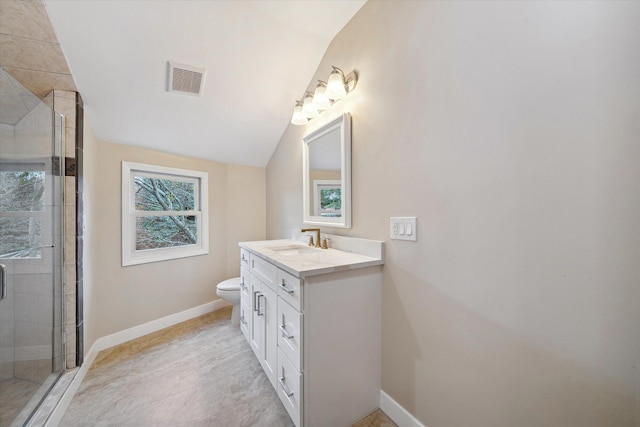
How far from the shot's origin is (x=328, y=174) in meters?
1.90

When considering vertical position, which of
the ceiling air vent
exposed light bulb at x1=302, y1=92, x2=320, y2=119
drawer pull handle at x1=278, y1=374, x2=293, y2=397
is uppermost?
the ceiling air vent

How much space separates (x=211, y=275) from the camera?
281 cm

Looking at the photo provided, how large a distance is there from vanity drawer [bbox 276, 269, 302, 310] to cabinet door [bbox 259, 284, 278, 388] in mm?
130

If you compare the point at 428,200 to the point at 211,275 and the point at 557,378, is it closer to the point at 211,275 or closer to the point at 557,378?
the point at 557,378

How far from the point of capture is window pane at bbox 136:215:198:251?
2.44 metres

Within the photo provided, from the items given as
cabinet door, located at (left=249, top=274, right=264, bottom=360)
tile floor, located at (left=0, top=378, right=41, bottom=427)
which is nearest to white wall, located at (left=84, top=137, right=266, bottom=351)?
tile floor, located at (left=0, top=378, right=41, bottom=427)

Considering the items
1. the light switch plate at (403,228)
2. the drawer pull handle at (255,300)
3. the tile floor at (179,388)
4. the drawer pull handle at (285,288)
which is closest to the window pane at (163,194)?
the tile floor at (179,388)

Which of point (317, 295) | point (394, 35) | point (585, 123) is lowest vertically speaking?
point (317, 295)

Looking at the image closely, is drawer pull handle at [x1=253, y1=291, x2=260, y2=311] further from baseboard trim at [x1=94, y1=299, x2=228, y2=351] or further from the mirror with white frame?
baseboard trim at [x1=94, y1=299, x2=228, y2=351]

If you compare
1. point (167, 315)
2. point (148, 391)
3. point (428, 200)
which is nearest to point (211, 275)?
point (167, 315)

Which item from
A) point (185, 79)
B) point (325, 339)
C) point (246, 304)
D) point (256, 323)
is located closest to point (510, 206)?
point (325, 339)

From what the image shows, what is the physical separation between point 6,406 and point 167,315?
1.19m

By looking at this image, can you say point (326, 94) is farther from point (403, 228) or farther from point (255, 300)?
point (255, 300)

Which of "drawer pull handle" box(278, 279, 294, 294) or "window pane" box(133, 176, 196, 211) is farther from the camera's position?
"window pane" box(133, 176, 196, 211)
